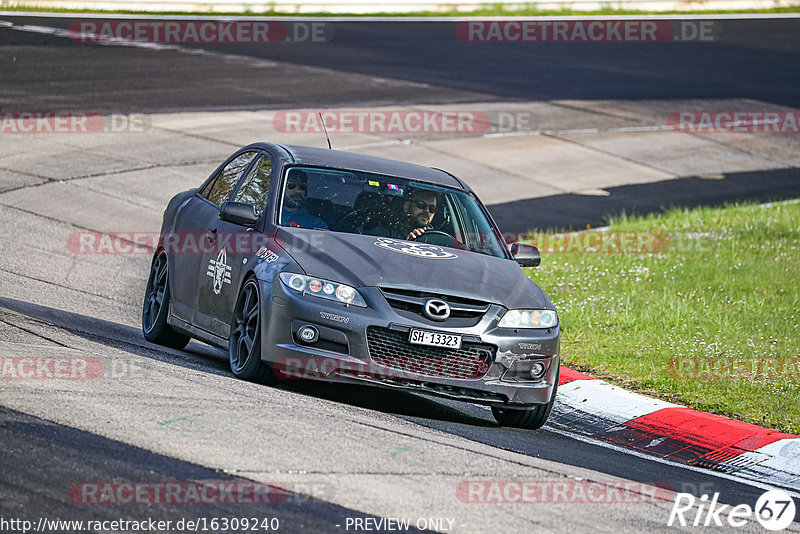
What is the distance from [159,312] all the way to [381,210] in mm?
2154

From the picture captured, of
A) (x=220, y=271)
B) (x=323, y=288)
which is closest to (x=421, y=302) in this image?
(x=323, y=288)

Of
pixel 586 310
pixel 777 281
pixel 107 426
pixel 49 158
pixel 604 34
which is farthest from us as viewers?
pixel 604 34

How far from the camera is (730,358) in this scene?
10406mm

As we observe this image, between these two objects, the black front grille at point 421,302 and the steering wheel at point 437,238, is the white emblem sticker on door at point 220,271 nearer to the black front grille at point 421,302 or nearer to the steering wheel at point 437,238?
the steering wheel at point 437,238

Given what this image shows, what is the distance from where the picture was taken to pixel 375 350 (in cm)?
753

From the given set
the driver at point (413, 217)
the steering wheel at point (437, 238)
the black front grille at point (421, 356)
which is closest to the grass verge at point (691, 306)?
the steering wheel at point (437, 238)

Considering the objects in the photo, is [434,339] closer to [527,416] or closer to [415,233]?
[527,416]

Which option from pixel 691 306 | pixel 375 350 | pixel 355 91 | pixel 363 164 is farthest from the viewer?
pixel 355 91

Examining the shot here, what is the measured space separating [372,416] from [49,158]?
11827 mm

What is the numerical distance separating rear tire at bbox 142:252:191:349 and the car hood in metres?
1.81

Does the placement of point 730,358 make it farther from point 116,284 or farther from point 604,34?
point 604,34

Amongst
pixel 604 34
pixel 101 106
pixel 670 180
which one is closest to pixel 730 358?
pixel 670 180

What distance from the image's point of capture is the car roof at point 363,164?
9.08m

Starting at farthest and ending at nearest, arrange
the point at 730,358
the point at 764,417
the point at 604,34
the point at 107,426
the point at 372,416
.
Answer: the point at 604,34 → the point at 730,358 → the point at 764,417 → the point at 372,416 → the point at 107,426
